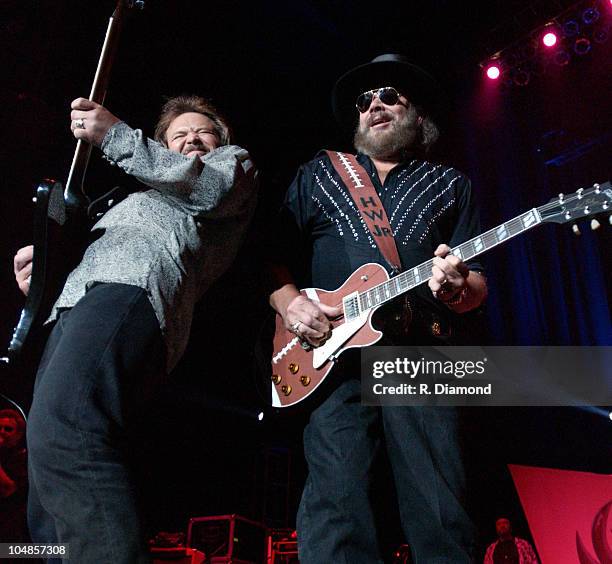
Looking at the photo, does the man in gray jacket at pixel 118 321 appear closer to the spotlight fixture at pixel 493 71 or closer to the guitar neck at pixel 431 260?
the guitar neck at pixel 431 260

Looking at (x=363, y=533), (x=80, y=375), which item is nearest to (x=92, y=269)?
(x=80, y=375)

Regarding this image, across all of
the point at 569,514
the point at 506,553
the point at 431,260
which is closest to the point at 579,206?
the point at 431,260

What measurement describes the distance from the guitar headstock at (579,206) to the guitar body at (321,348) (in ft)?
2.06

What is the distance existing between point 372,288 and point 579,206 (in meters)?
0.79

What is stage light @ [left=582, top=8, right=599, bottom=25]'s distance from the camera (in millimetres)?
5500

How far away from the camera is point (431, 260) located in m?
2.14

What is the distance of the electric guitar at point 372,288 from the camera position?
7.11 feet

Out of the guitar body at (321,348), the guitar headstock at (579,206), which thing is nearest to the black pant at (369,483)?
the guitar body at (321,348)

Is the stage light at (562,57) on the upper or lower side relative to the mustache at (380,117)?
upper

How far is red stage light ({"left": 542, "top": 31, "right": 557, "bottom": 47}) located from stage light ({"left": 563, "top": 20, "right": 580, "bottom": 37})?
0.34 feet

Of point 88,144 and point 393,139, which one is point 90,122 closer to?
point 88,144

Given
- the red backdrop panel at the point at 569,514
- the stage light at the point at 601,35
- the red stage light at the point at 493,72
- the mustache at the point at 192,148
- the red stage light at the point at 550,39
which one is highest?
the red stage light at the point at 493,72

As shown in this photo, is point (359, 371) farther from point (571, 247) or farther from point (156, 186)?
point (571, 247)

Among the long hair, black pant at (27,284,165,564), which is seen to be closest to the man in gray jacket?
black pant at (27,284,165,564)
